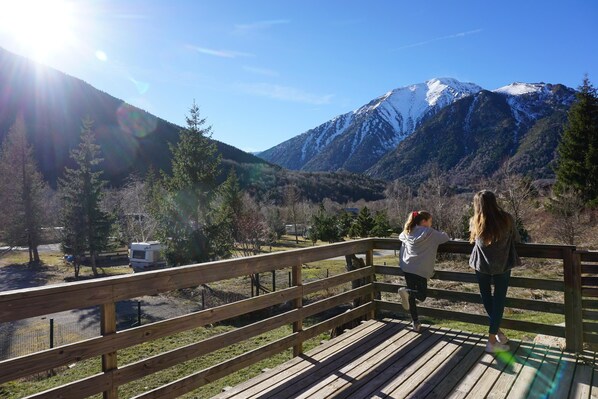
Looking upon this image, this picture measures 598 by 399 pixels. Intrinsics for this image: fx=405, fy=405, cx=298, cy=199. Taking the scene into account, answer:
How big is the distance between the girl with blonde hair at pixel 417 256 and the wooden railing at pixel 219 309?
439 millimetres

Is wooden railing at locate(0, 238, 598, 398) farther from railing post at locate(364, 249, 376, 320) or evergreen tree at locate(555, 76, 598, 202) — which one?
evergreen tree at locate(555, 76, 598, 202)

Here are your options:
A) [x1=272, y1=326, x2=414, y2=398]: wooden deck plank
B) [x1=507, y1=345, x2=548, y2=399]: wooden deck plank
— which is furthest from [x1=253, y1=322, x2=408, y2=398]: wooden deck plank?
[x1=507, y1=345, x2=548, y2=399]: wooden deck plank

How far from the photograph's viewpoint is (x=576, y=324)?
428 centimetres

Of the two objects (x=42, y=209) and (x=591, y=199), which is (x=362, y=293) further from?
(x=42, y=209)

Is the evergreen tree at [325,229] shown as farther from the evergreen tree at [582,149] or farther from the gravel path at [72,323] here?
the gravel path at [72,323]

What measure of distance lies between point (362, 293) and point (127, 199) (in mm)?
55032

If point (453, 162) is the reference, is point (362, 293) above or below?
below

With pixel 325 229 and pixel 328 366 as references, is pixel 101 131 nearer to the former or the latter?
pixel 325 229

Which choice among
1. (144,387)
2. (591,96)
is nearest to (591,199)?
(591,96)

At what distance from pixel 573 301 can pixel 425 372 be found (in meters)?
1.87

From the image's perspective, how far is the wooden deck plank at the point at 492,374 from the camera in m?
3.37

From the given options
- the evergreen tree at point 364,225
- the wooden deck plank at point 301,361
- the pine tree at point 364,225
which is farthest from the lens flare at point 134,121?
the wooden deck plank at point 301,361

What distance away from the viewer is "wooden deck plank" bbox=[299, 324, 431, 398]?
11.3 ft

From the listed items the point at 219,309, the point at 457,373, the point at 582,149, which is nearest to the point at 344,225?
the point at 582,149
